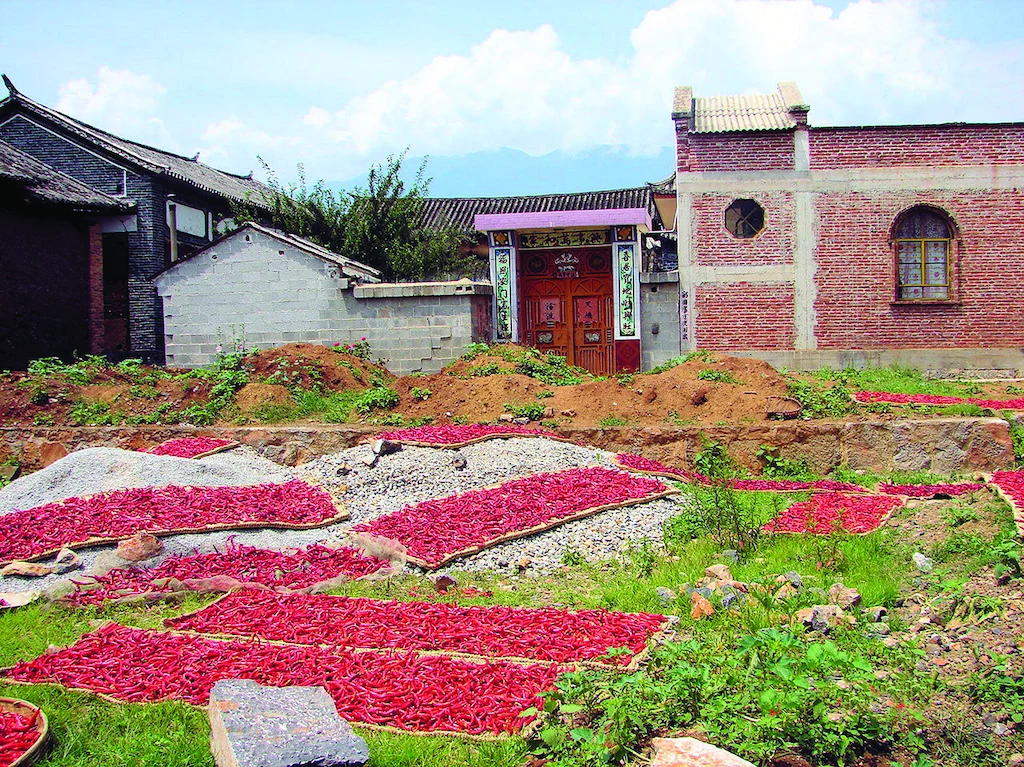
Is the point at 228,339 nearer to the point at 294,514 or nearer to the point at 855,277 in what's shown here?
the point at 294,514

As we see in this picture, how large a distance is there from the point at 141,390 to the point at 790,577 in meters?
11.4

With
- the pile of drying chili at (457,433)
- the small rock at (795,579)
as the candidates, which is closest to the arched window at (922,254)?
the pile of drying chili at (457,433)

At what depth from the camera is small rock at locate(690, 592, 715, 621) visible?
5.85 m

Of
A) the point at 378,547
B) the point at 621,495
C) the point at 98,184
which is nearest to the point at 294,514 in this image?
the point at 378,547

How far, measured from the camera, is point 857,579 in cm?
665

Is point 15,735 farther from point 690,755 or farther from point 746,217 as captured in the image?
point 746,217

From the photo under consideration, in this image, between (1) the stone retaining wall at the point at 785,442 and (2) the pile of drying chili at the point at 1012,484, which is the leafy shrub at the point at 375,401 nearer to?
(1) the stone retaining wall at the point at 785,442

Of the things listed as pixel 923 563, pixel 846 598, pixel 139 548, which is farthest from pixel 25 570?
pixel 923 563

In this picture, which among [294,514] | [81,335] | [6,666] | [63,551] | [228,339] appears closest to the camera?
[6,666]

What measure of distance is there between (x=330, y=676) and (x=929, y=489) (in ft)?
24.3

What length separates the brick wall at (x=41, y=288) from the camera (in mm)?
18594

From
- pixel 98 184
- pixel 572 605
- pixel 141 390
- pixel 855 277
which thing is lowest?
pixel 572 605

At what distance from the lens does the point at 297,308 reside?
1716 cm

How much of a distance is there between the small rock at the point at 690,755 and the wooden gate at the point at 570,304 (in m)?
16.4
